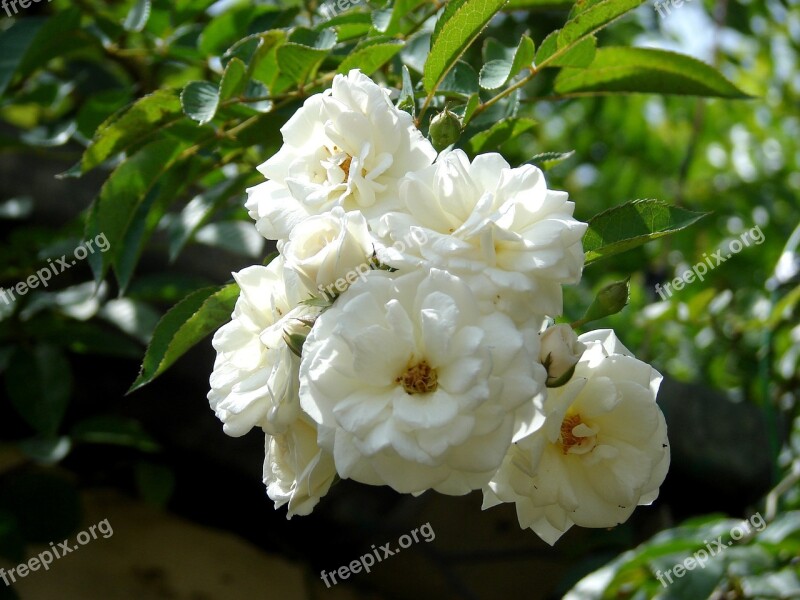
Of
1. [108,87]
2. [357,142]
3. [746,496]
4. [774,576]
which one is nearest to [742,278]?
[746,496]

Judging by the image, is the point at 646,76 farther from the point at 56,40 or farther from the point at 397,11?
the point at 56,40

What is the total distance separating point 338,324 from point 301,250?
73 millimetres

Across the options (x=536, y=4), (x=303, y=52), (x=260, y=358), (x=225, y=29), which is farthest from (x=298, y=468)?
(x=225, y=29)

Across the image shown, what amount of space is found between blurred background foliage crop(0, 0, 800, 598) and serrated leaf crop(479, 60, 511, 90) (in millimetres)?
28

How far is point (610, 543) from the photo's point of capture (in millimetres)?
1578

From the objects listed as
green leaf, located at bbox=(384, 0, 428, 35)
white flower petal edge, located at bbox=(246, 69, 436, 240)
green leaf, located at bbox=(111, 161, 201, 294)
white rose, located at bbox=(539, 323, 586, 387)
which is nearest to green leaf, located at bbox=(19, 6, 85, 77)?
green leaf, located at bbox=(111, 161, 201, 294)

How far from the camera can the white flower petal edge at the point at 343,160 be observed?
64 cm

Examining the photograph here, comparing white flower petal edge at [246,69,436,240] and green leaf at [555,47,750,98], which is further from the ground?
white flower petal edge at [246,69,436,240]

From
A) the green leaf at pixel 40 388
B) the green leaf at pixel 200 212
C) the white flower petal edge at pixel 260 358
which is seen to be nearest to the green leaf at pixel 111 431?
the green leaf at pixel 40 388

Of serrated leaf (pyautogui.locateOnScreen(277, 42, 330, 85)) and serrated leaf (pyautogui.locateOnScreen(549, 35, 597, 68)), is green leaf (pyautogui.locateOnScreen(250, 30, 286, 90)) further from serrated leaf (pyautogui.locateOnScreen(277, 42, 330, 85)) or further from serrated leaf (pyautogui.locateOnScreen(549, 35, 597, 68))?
serrated leaf (pyautogui.locateOnScreen(549, 35, 597, 68))

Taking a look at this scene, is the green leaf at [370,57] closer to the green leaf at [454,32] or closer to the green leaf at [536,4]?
the green leaf at [454,32]

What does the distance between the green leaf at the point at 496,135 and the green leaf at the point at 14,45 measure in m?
0.62

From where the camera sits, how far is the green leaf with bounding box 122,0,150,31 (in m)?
1.13

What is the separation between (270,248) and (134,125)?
58 centimetres
